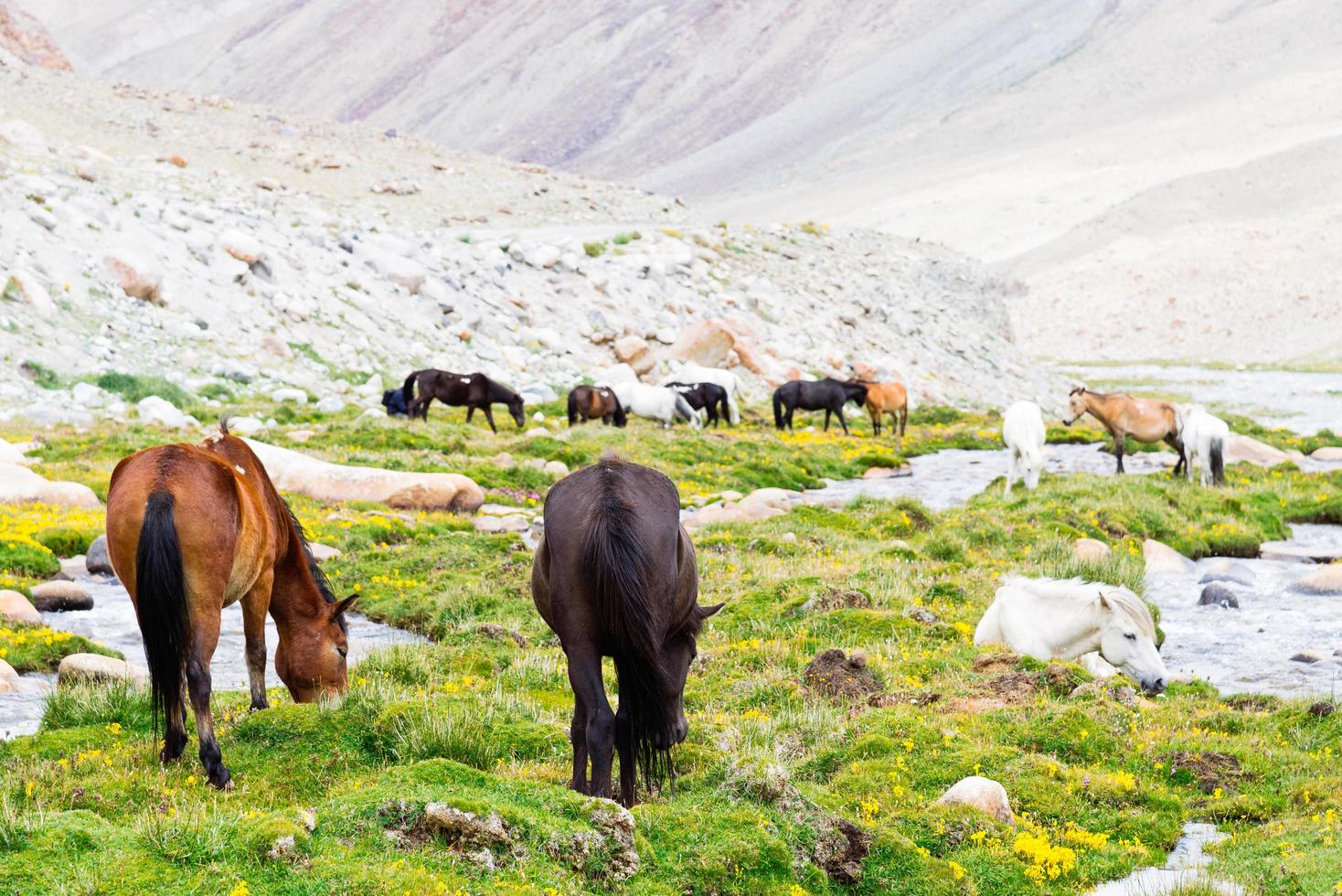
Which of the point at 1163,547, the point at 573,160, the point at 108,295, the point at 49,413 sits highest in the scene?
the point at 573,160

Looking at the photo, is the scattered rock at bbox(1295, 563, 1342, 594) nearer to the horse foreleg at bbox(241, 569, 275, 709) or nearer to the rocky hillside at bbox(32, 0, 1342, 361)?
the horse foreleg at bbox(241, 569, 275, 709)

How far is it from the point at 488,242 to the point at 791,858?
129 ft

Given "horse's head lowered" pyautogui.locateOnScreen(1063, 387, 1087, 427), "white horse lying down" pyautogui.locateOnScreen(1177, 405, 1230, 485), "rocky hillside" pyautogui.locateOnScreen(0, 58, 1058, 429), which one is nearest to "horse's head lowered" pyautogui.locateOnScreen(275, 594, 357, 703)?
"white horse lying down" pyautogui.locateOnScreen(1177, 405, 1230, 485)

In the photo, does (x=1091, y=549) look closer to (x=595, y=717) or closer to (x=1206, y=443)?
(x=1206, y=443)

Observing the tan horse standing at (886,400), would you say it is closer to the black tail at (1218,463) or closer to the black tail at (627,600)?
the black tail at (1218,463)

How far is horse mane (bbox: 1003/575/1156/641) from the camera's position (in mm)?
11578

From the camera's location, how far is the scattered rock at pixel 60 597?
12477 mm

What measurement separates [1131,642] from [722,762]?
208 inches

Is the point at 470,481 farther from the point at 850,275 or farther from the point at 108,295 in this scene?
the point at 850,275

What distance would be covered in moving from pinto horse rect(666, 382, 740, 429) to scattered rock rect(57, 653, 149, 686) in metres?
23.8

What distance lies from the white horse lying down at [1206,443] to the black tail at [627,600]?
18183 mm

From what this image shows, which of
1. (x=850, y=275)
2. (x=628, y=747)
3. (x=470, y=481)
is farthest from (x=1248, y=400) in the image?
(x=628, y=747)

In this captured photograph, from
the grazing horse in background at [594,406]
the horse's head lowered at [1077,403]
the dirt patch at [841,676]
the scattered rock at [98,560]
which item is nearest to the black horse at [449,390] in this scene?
the grazing horse in background at [594,406]

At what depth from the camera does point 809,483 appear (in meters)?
24.9
